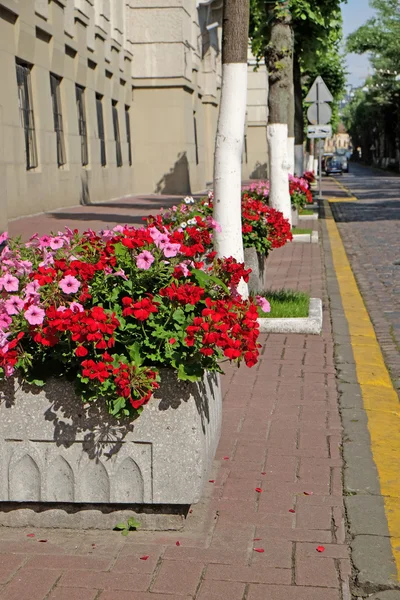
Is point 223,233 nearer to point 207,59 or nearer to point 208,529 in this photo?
point 208,529

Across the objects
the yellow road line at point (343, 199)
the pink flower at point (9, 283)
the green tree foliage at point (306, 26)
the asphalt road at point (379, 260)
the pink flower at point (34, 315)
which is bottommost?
the yellow road line at point (343, 199)

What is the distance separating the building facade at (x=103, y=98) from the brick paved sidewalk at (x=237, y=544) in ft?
49.3

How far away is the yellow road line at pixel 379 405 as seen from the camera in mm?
4957

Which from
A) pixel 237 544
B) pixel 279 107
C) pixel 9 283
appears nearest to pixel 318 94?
pixel 279 107

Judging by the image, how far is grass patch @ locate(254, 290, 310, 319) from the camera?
9.69 metres

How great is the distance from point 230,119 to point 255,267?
2545mm

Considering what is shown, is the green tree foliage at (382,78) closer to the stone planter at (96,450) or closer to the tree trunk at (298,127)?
the tree trunk at (298,127)

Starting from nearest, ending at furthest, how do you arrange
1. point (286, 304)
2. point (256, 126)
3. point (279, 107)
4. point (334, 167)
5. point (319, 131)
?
point (286, 304)
point (279, 107)
point (319, 131)
point (256, 126)
point (334, 167)

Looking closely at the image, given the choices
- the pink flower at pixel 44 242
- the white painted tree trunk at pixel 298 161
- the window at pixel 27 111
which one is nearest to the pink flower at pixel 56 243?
the pink flower at pixel 44 242

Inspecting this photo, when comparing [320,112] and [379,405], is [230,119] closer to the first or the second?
[379,405]

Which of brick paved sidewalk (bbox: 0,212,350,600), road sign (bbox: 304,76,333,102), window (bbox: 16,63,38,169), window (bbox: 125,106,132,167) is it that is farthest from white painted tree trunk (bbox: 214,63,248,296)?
window (bbox: 125,106,132,167)

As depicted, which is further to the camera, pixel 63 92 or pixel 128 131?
pixel 128 131

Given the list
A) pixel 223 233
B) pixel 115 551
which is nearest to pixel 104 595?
pixel 115 551

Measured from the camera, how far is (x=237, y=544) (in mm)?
4426
